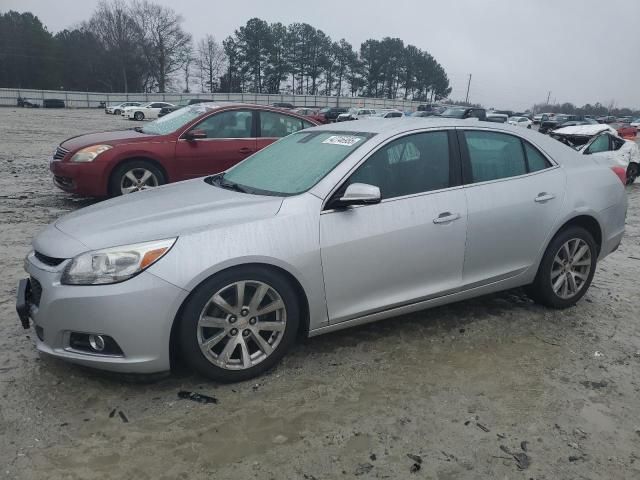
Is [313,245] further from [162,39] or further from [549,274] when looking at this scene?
[162,39]

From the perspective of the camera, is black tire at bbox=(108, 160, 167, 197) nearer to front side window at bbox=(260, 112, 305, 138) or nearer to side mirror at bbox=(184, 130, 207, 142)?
side mirror at bbox=(184, 130, 207, 142)

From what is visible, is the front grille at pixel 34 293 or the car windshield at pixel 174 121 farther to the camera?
the car windshield at pixel 174 121

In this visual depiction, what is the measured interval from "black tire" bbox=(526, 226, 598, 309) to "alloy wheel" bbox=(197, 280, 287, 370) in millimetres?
2265

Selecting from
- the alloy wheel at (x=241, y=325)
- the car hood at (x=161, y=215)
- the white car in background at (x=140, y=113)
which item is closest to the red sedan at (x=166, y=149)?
the car hood at (x=161, y=215)

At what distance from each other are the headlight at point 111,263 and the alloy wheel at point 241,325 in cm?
41

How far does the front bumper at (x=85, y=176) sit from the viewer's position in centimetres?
696

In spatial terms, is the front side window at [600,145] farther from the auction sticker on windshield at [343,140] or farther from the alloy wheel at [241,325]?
the alloy wheel at [241,325]

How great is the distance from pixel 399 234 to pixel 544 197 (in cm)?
140

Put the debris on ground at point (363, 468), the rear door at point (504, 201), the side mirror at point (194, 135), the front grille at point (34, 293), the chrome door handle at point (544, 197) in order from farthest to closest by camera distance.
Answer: the side mirror at point (194, 135) → the chrome door handle at point (544, 197) → the rear door at point (504, 201) → the front grille at point (34, 293) → the debris on ground at point (363, 468)

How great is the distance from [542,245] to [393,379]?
1.73 meters

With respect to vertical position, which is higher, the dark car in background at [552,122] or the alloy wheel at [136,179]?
the dark car in background at [552,122]

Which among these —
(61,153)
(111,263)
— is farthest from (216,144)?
(111,263)

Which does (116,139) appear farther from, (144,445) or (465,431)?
(465,431)

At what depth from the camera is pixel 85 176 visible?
22.8ft
